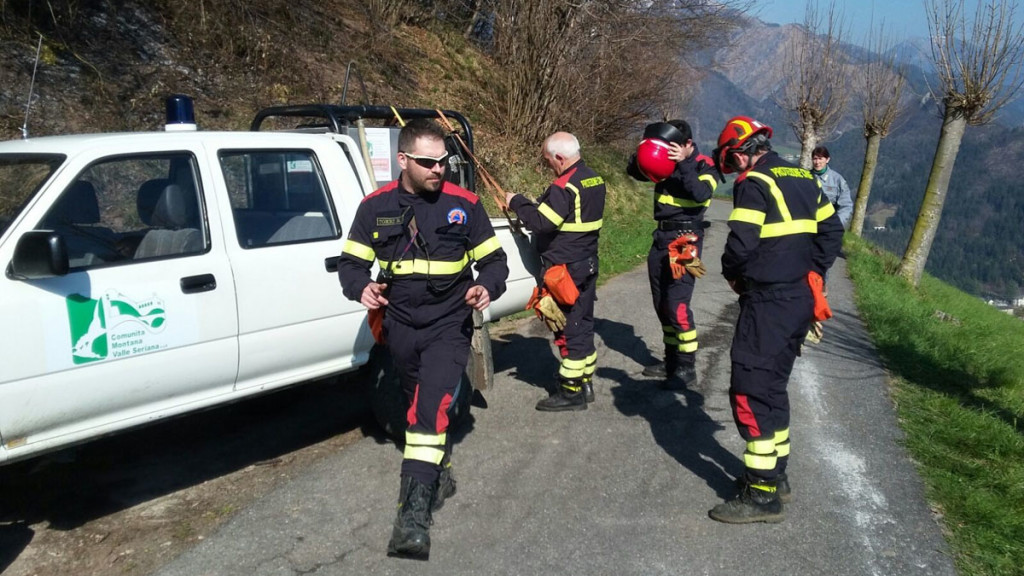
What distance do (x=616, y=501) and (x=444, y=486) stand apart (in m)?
0.97

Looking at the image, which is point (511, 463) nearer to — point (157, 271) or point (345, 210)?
point (345, 210)

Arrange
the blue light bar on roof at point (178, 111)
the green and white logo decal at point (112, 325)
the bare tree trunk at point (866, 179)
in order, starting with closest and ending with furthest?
the green and white logo decal at point (112, 325)
the blue light bar on roof at point (178, 111)
the bare tree trunk at point (866, 179)

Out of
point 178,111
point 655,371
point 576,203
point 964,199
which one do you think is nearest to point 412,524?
point 576,203

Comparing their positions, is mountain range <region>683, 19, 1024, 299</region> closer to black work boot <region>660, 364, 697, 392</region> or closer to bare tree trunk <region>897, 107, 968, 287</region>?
bare tree trunk <region>897, 107, 968, 287</region>

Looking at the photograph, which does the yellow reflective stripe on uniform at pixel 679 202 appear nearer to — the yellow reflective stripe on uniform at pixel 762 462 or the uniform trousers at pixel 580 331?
the uniform trousers at pixel 580 331

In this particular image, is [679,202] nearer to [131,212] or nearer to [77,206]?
[131,212]

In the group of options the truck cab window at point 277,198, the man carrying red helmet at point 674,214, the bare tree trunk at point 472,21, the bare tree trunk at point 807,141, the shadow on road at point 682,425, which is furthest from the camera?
the bare tree trunk at point 807,141

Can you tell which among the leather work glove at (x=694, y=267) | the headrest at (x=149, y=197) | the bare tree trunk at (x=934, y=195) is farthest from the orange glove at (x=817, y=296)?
the bare tree trunk at (x=934, y=195)

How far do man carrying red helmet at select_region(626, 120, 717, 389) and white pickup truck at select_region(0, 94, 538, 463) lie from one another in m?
2.20

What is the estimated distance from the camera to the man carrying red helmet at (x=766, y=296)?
4129 millimetres

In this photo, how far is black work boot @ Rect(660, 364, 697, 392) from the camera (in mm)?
6488

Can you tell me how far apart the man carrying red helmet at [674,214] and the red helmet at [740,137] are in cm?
144

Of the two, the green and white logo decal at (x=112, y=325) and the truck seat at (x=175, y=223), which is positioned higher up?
the truck seat at (x=175, y=223)

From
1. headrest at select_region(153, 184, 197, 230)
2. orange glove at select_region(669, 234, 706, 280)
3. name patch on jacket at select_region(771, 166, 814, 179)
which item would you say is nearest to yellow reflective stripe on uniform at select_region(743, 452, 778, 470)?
name patch on jacket at select_region(771, 166, 814, 179)
